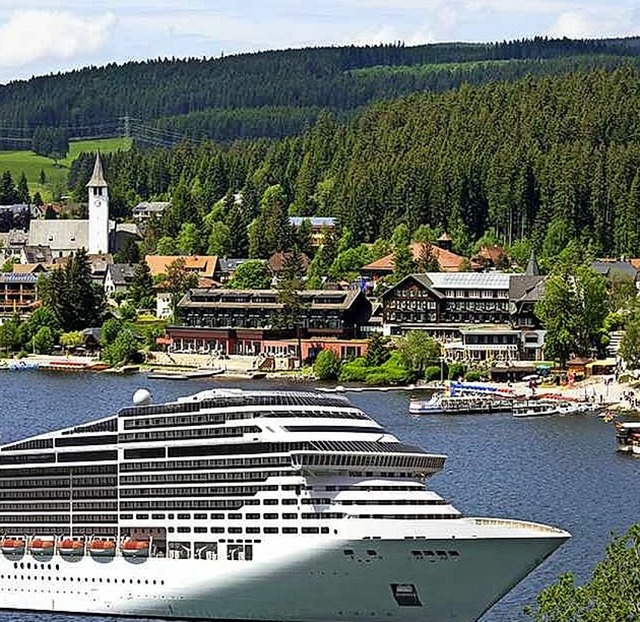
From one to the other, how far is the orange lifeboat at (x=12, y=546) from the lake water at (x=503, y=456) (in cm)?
147

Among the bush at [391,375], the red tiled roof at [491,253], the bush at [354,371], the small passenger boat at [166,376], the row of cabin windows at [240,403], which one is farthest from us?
the red tiled roof at [491,253]

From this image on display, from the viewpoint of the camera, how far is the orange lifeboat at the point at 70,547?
4622 cm

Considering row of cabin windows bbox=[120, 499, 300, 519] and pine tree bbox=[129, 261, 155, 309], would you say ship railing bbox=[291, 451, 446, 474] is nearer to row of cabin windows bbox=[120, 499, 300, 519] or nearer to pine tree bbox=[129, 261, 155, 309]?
row of cabin windows bbox=[120, 499, 300, 519]

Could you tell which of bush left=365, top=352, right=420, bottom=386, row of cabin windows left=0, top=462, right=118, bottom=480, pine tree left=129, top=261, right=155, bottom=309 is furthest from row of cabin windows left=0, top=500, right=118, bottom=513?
pine tree left=129, top=261, right=155, bottom=309

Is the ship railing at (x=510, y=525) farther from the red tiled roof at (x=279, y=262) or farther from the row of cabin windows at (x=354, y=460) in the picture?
the red tiled roof at (x=279, y=262)

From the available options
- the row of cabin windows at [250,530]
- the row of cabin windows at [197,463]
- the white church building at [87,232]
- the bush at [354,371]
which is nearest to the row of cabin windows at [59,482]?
the row of cabin windows at [197,463]

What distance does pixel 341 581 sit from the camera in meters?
43.6

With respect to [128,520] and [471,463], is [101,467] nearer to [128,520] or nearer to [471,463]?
[128,520]

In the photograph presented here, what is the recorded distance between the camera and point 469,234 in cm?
13512

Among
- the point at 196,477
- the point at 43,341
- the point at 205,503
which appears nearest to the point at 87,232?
the point at 43,341

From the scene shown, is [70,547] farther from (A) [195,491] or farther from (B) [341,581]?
(B) [341,581]

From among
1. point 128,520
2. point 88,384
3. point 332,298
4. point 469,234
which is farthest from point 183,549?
point 469,234

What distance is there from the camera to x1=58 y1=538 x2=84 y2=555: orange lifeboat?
46.2 metres

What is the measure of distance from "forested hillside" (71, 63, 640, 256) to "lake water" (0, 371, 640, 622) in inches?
1443
